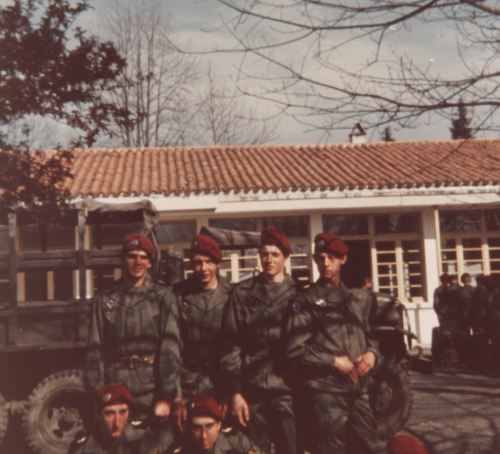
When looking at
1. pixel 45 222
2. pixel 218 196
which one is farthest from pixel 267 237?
pixel 218 196

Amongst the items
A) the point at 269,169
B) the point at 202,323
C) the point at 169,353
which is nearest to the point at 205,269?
the point at 202,323

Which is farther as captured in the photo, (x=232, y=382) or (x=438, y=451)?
(x=438, y=451)

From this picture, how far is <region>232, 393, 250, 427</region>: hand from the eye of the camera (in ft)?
13.4

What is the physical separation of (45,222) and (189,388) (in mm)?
3693

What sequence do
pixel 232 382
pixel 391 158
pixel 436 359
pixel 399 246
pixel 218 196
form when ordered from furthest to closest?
pixel 391 158 → pixel 399 246 → pixel 218 196 → pixel 436 359 → pixel 232 382

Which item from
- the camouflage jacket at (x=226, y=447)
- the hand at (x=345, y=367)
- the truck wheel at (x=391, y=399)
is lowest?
the truck wheel at (x=391, y=399)

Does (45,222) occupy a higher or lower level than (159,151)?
lower

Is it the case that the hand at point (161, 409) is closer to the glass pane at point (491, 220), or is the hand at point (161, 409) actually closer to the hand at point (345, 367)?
the hand at point (345, 367)

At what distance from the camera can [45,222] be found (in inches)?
288

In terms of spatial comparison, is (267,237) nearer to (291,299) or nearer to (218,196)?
(291,299)

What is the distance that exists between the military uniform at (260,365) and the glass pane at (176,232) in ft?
37.8

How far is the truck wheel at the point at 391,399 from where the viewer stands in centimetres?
660

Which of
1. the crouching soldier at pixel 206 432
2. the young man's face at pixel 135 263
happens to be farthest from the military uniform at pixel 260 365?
the young man's face at pixel 135 263

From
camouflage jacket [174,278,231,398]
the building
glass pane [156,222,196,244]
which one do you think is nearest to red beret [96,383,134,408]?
camouflage jacket [174,278,231,398]
